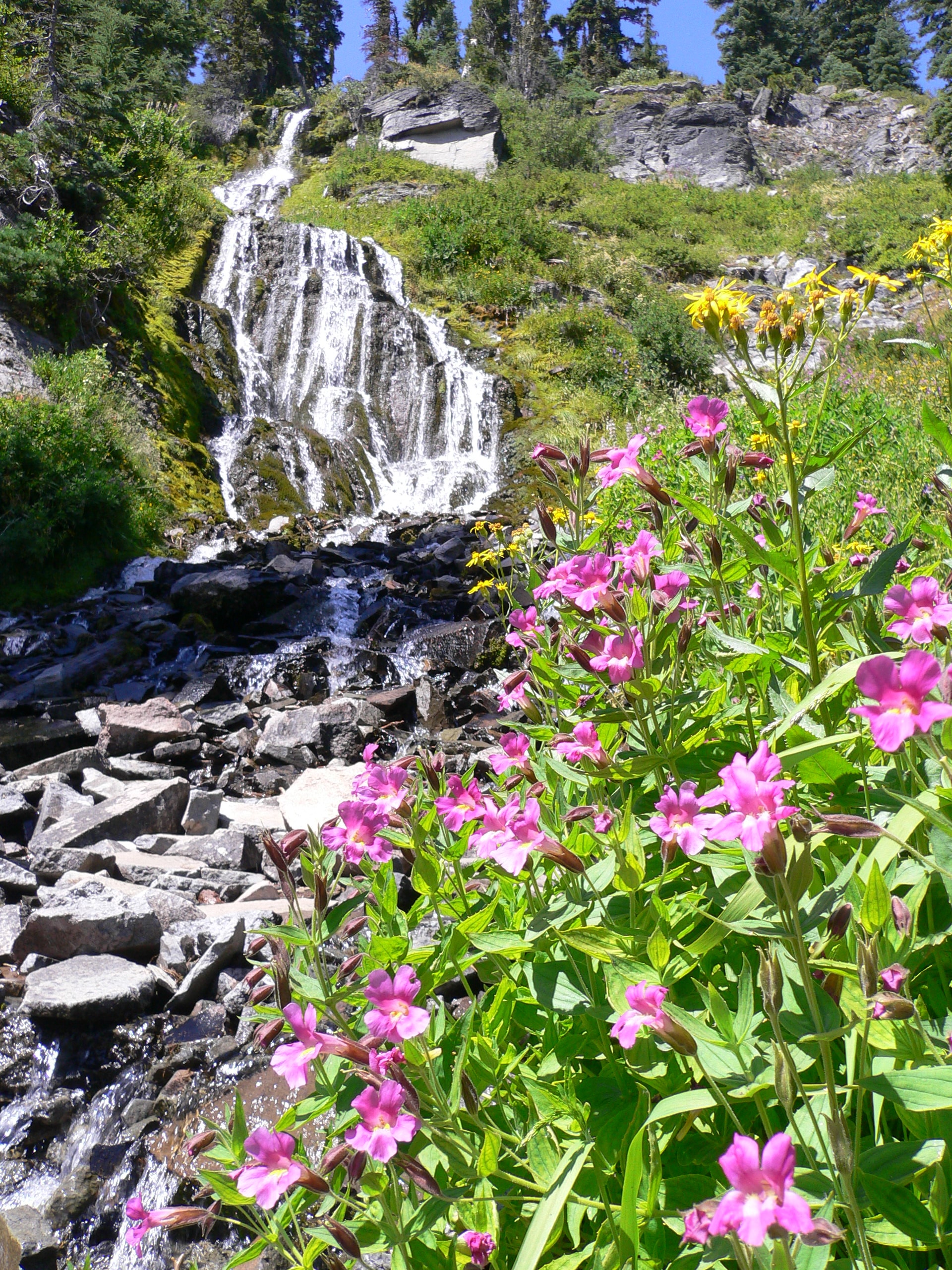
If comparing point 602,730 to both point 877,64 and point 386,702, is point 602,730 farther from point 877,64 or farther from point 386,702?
point 877,64

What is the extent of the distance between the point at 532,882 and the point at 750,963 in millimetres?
338

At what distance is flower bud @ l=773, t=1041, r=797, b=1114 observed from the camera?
0.62 meters

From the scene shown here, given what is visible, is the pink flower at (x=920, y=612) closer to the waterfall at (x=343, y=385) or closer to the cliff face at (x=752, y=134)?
the waterfall at (x=343, y=385)

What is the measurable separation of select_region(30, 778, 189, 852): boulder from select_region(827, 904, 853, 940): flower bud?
395 centimetres

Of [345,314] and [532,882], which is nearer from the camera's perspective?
[532,882]

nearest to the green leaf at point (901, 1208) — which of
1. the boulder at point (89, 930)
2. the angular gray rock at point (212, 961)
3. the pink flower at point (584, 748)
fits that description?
the pink flower at point (584, 748)

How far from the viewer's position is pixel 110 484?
10000 millimetres

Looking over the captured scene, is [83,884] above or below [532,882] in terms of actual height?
below

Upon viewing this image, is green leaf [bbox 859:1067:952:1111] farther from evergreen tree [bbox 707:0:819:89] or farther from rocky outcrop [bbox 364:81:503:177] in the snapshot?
evergreen tree [bbox 707:0:819:89]

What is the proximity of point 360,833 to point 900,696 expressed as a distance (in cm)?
82

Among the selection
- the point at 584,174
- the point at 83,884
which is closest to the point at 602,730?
the point at 83,884

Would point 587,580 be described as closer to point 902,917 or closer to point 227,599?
point 902,917

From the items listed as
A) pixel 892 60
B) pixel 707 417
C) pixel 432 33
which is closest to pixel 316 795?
pixel 707 417

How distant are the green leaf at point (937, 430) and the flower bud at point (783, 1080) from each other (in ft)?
2.91
